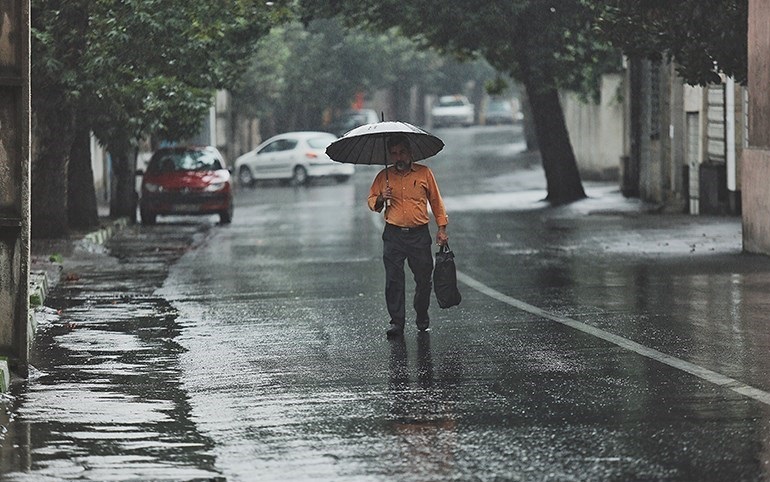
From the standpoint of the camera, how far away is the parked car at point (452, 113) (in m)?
89.1

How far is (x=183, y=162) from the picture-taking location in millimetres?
34219

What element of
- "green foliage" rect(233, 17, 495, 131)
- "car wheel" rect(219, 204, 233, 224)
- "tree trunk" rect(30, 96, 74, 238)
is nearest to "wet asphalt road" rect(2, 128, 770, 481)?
"tree trunk" rect(30, 96, 74, 238)

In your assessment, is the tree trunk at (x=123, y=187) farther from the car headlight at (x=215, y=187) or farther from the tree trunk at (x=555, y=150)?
the tree trunk at (x=555, y=150)

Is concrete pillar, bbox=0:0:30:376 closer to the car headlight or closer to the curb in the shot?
the curb

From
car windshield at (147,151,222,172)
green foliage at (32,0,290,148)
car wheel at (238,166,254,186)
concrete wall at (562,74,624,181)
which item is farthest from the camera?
car wheel at (238,166,254,186)

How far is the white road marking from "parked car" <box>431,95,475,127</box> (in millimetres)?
72361

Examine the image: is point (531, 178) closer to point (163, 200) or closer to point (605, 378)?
point (163, 200)

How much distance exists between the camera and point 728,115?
2988 centimetres

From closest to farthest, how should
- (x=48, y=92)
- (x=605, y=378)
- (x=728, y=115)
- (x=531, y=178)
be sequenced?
1. (x=605, y=378)
2. (x=48, y=92)
3. (x=728, y=115)
4. (x=531, y=178)

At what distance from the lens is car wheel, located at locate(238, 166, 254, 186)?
2021 inches

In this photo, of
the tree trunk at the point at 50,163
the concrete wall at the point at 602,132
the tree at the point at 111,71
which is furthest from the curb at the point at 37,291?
the concrete wall at the point at 602,132

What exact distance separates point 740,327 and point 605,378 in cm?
308

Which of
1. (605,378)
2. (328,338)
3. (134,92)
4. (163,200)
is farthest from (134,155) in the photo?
(605,378)

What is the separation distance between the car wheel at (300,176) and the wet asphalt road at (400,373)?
89.7 ft
